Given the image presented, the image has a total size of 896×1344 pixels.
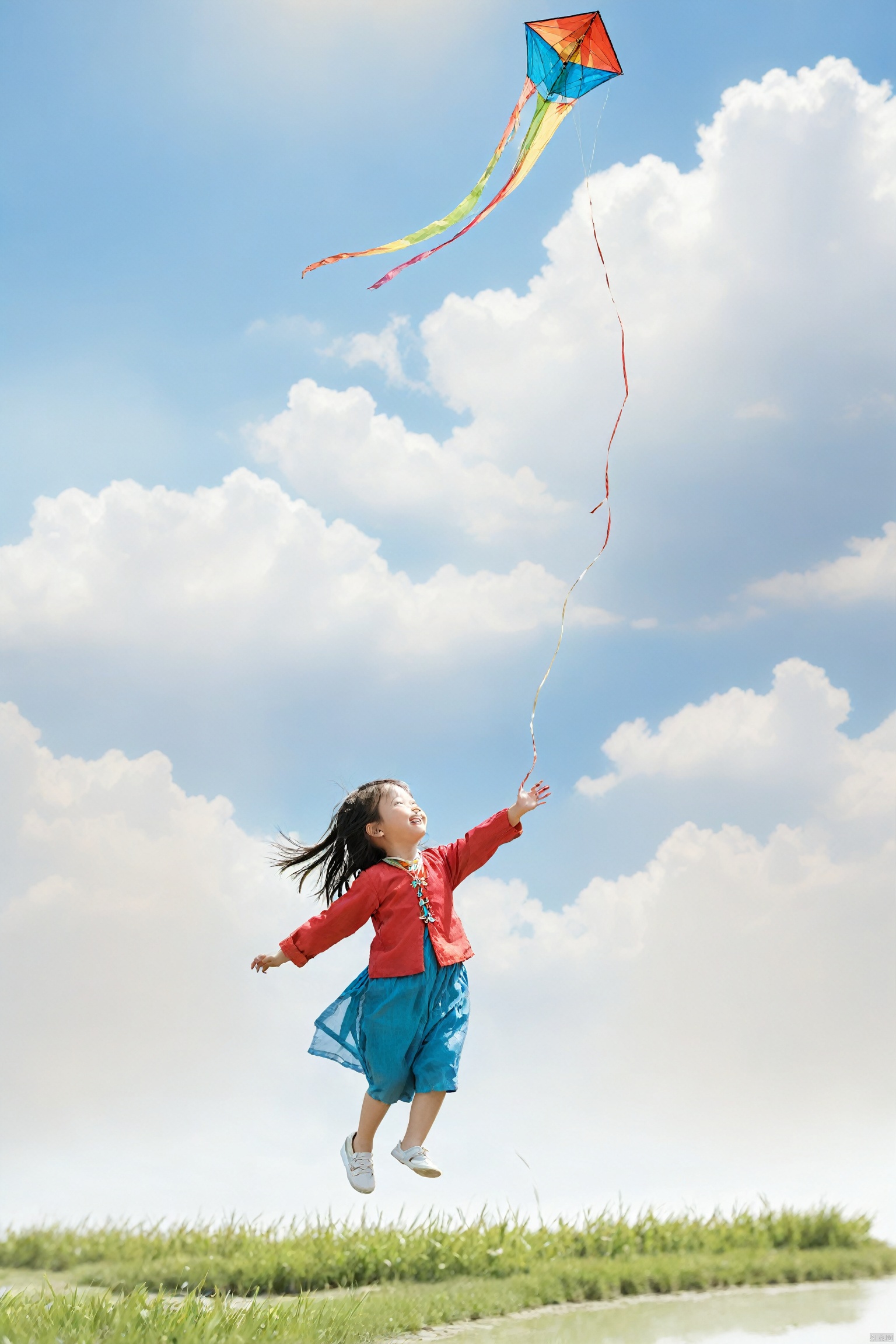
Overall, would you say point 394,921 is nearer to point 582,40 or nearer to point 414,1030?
point 414,1030

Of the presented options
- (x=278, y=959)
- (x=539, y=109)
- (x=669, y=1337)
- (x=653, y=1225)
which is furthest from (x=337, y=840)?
(x=539, y=109)

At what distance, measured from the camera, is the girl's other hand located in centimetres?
511

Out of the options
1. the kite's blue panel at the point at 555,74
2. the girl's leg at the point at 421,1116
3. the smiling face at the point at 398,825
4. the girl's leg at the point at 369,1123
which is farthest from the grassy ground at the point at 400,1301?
the kite's blue panel at the point at 555,74

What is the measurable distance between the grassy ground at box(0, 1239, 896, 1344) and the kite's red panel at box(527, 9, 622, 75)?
5862mm

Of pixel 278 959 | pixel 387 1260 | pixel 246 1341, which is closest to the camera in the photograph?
pixel 246 1341

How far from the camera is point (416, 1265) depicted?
5.97 meters

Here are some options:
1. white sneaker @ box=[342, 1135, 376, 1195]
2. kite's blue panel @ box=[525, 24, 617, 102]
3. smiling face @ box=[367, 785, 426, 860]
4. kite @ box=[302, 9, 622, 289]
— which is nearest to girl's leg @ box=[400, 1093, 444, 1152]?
white sneaker @ box=[342, 1135, 376, 1195]

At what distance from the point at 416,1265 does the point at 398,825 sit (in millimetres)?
2544

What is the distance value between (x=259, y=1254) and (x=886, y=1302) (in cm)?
331

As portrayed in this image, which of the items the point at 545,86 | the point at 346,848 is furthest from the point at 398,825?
the point at 545,86

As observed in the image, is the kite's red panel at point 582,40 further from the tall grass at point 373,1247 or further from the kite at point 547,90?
the tall grass at point 373,1247

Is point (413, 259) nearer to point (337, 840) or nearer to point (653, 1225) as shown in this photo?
point (337, 840)

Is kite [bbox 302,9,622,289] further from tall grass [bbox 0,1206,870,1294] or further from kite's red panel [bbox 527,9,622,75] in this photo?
tall grass [bbox 0,1206,870,1294]

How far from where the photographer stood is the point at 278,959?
16.8 feet
